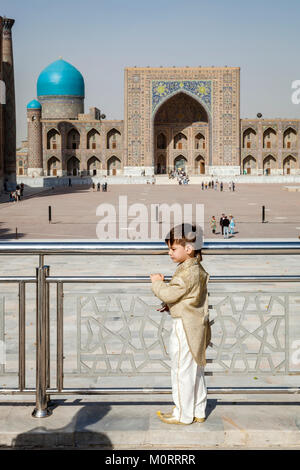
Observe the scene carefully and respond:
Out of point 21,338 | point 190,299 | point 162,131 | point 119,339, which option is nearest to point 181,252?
point 190,299

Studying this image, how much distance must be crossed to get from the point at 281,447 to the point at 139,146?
51.3m

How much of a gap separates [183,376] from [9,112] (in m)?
34.4

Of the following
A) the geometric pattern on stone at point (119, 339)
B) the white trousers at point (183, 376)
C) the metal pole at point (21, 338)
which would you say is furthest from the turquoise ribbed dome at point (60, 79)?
the white trousers at point (183, 376)

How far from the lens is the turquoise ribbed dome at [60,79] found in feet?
194

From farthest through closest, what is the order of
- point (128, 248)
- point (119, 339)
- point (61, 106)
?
1. point (61, 106)
2. point (119, 339)
3. point (128, 248)

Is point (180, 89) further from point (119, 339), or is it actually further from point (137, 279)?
point (137, 279)

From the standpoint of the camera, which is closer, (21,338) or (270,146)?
(21,338)

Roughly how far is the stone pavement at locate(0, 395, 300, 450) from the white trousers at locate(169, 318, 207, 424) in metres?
0.07

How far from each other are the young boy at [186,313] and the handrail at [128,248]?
0.11m

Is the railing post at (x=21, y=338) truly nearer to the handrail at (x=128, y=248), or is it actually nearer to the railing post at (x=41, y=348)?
the railing post at (x=41, y=348)

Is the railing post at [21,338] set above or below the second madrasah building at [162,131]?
below

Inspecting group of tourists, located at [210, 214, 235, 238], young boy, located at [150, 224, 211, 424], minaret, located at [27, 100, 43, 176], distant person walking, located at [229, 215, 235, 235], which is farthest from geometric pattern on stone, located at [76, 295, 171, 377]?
minaret, located at [27, 100, 43, 176]

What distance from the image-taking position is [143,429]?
261 cm

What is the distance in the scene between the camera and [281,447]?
2562 mm
